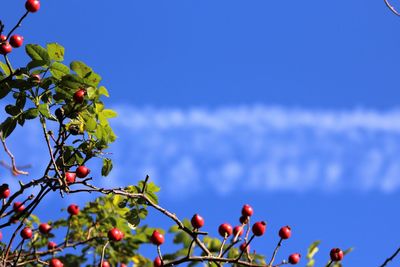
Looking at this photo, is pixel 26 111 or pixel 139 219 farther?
pixel 139 219

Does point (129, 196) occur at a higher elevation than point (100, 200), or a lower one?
lower

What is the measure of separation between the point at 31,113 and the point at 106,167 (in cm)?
59

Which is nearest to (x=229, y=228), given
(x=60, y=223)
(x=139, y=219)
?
(x=139, y=219)

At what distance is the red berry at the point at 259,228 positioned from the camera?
4324 millimetres

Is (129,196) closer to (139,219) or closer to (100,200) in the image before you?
(139,219)

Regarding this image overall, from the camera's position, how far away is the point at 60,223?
6.47 meters

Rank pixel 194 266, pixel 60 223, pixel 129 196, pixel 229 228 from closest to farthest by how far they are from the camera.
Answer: pixel 129 196 < pixel 229 228 < pixel 194 266 < pixel 60 223

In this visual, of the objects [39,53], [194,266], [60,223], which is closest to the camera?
[39,53]

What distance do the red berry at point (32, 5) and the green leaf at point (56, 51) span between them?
1.49 feet

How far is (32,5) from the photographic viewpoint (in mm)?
4160

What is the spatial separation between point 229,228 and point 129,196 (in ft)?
2.60

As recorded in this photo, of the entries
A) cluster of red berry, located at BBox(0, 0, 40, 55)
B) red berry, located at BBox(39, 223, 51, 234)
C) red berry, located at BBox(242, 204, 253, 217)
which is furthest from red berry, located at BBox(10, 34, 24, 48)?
red berry, located at BBox(39, 223, 51, 234)

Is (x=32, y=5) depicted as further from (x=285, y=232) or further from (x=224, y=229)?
(x=285, y=232)

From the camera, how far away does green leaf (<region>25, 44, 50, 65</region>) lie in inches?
152
